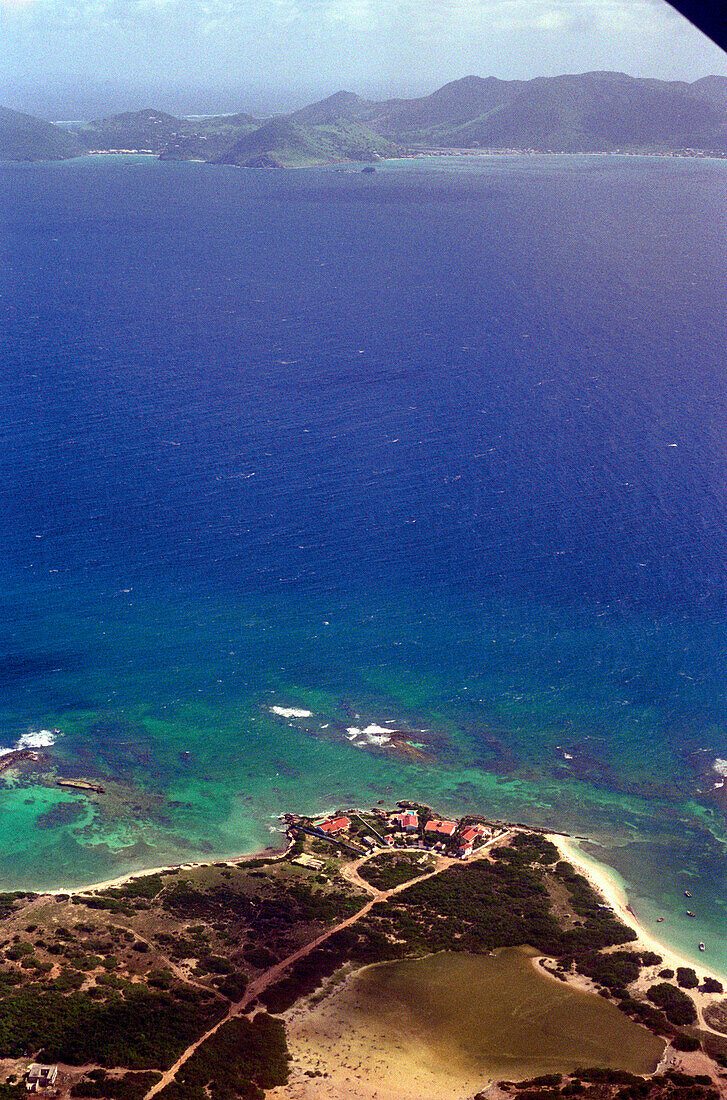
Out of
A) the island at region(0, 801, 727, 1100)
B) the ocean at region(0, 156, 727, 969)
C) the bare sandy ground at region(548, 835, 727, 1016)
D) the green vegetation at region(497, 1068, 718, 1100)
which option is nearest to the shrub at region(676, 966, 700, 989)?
the island at region(0, 801, 727, 1100)

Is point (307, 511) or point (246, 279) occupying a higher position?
point (246, 279)

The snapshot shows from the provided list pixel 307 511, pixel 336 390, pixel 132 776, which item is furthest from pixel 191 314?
pixel 132 776

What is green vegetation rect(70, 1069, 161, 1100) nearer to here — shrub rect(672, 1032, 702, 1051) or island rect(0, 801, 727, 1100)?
island rect(0, 801, 727, 1100)

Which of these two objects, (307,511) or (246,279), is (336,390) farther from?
(246,279)

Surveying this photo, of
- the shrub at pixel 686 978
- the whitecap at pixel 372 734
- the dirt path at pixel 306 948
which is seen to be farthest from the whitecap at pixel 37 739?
the shrub at pixel 686 978

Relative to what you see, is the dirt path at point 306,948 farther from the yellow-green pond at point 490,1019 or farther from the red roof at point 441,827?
the yellow-green pond at point 490,1019

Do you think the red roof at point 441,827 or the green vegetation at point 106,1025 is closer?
the green vegetation at point 106,1025
